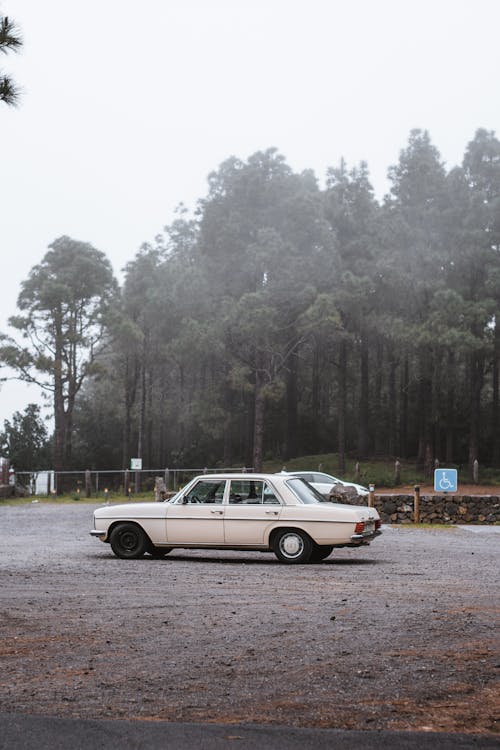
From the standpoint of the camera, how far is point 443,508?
27.0 metres

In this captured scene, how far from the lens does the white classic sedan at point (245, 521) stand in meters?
15.3

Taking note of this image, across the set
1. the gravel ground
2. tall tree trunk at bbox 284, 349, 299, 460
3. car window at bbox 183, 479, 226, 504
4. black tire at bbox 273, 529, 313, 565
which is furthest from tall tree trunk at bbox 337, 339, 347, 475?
the gravel ground

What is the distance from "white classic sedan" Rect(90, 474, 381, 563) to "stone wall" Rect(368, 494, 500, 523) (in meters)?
11.2

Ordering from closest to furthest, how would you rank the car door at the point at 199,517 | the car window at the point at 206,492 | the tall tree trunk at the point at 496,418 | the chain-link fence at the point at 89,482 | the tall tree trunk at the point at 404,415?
the car door at the point at 199,517 → the car window at the point at 206,492 → the chain-link fence at the point at 89,482 → the tall tree trunk at the point at 496,418 → the tall tree trunk at the point at 404,415

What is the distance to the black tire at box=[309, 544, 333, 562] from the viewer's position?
15.6 meters

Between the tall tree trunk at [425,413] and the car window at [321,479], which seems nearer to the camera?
the car window at [321,479]

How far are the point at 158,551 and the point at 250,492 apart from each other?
2112mm

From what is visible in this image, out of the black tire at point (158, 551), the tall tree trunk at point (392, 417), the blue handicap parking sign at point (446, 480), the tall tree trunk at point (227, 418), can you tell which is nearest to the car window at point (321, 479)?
the blue handicap parking sign at point (446, 480)

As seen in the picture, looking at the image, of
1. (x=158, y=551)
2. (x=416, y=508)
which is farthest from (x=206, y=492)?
(x=416, y=508)

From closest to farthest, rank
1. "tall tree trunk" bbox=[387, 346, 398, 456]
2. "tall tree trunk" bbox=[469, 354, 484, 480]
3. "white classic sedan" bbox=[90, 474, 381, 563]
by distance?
"white classic sedan" bbox=[90, 474, 381, 563]
"tall tree trunk" bbox=[469, 354, 484, 480]
"tall tree trunk" bbox=[387, 346, 398, 456]

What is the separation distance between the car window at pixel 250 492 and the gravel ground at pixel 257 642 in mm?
1058

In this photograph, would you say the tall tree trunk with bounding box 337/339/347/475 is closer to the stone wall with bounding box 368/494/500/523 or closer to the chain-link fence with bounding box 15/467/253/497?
the chain-link fence with bounding box 15/467/253/497

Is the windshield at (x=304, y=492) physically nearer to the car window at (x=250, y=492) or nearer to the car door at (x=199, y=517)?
the car window at (x=250, y=492)

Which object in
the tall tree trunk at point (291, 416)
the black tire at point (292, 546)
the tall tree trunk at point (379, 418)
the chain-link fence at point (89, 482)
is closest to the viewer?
the black tire at point (292, 546)
